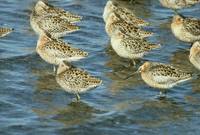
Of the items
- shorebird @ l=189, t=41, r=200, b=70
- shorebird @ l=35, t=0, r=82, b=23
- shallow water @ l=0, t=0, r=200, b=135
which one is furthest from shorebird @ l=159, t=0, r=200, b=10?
shorebird @ l=189, t=41, r=200, b=70

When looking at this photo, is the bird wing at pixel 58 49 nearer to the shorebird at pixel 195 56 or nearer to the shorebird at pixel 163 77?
the shorebird at pixel 163 77

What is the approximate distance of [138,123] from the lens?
16484mm

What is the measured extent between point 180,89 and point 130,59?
247cm

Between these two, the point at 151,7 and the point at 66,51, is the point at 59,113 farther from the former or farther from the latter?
the point at 151,7

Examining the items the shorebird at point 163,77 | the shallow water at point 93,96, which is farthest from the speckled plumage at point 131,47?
the shorebird at point 163,77

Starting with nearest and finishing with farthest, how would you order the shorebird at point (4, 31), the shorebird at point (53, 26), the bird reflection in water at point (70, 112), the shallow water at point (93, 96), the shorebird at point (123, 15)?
the shallow water at point (93, 96), the bird reflection in water at point (70, 112), the shorebird at point (4, 31), the shorebird at point (53, 26), the shorebird at point (123, 15)

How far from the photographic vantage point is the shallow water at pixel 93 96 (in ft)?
53.2

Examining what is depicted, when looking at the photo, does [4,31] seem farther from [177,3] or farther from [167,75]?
[177,3]

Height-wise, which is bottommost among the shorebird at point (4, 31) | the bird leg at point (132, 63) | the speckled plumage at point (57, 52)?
the bird leg at point (132, 63)

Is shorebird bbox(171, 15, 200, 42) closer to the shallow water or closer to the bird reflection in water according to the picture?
the shallow water

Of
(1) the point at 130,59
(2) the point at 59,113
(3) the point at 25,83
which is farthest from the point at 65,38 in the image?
(2) the point at 59,113

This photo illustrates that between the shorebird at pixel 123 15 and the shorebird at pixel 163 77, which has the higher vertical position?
the shorebird at pixel 123 15

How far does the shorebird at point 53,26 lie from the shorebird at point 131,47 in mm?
1756

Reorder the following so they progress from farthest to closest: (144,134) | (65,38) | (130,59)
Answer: (65,38) → (130,59) → (144,134)
